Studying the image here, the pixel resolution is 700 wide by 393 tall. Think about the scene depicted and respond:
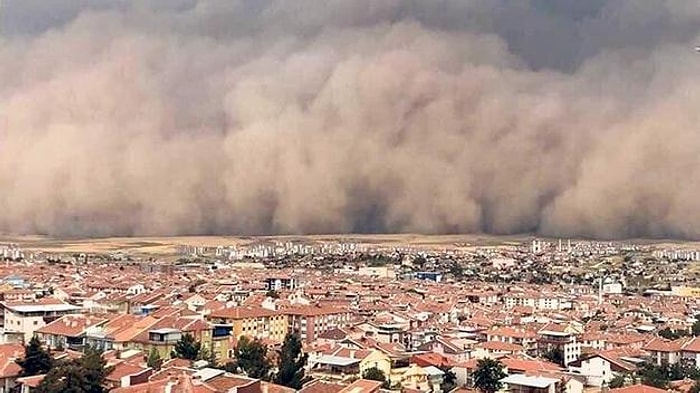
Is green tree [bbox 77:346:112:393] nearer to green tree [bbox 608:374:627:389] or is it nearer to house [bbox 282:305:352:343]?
green tree [bbox 608:374:627:389]

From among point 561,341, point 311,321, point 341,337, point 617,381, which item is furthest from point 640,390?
point 311,321

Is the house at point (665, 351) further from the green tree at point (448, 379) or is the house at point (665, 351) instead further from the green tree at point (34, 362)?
the green tree at point (34, 362)

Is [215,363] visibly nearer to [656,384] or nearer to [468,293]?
[656,384]

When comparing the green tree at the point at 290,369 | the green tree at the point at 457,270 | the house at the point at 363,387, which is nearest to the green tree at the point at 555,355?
the green tree at the point at 290,369

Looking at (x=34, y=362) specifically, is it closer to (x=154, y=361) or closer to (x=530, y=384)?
(x=154, y=361)

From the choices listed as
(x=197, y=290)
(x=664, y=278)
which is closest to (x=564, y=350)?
(x=197, y=290)
